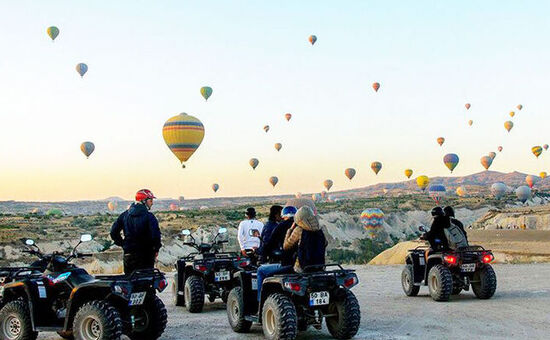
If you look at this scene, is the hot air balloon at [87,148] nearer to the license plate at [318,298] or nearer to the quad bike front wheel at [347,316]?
the quad bike front wheel at [347,316]

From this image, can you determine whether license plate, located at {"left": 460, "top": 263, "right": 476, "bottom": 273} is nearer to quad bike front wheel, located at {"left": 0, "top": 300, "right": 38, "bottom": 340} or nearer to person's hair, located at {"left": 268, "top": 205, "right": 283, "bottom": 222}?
person's hair, located at {"left": 268, "top": 205, "right": 283, "bottom": 222}

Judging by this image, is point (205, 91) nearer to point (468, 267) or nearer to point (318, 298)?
point (468, 267)

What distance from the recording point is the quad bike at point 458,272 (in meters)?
14.9

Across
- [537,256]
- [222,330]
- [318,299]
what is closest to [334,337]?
[318,299]

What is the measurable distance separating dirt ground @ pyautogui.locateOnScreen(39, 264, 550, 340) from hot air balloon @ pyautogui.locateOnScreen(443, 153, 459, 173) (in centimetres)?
8877

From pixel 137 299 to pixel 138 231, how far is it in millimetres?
1270

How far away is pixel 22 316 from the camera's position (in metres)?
10.1

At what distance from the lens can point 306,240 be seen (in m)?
10.0

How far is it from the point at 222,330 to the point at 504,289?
876 cm

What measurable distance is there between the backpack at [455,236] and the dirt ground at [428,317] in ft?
3.94

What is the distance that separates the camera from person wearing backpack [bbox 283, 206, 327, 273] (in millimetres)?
9930

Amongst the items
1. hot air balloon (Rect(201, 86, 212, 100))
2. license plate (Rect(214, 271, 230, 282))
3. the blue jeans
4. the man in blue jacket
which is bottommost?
license plate (Rect(214, 271, 230, 282))

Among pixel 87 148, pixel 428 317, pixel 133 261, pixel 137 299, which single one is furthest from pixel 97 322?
pixel 87 148

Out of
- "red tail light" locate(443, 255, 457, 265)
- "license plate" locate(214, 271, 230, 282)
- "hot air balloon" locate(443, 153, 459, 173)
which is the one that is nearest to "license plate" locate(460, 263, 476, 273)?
"red tail light" locate(443, 255, 457, 265)
